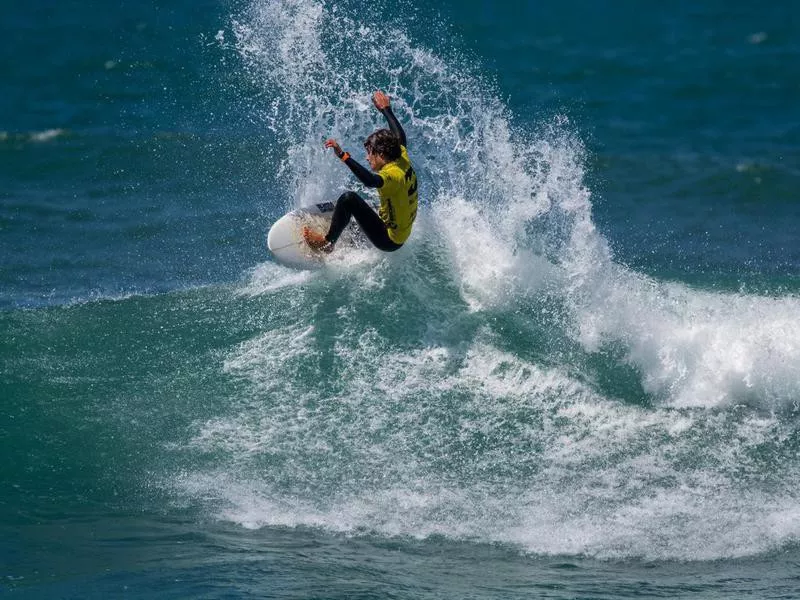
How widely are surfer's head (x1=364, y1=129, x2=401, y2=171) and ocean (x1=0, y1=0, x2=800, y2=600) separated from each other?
181 cm

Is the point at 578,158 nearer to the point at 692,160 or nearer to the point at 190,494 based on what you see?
the point at 692,160

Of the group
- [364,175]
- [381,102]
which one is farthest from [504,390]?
[381,102]

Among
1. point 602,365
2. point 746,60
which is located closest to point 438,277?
point 602,365

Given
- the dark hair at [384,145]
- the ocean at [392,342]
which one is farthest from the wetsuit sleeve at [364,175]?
the ocean at [392,342]

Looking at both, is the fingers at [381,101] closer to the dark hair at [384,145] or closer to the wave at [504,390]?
the dark hair at [384,145]

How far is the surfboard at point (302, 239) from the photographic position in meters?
12.2

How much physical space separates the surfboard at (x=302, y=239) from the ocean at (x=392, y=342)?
0.18 m

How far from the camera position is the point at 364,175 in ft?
33.8

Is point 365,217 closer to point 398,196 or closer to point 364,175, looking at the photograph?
point 398,196

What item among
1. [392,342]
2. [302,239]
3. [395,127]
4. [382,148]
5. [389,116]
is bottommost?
[392,342]

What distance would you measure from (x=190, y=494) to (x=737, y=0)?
16.4 metres

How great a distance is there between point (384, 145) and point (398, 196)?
550 millimetres

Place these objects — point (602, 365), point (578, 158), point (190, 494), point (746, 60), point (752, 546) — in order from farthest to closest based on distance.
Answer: point (746, 60) < point (578, 158) < point (602, 365) < point (190, 494) < point (752, 546)

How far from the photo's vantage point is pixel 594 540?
8.89m
